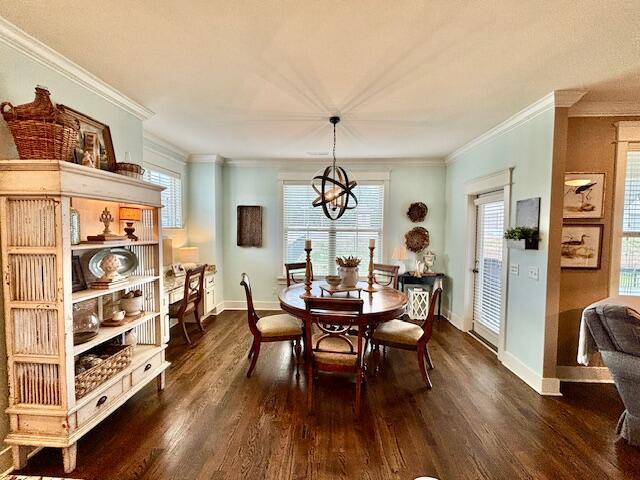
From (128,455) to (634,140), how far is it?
4.91 meters

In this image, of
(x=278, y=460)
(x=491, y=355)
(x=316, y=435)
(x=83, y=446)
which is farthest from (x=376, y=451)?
(x=491, y=355)

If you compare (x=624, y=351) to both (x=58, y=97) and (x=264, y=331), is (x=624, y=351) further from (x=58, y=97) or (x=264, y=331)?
(x=58, y=97)

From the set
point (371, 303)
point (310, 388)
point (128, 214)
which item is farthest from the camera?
point (371, 303)

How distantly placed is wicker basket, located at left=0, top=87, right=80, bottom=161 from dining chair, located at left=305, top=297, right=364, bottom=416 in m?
1.92

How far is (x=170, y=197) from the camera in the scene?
4.50 m

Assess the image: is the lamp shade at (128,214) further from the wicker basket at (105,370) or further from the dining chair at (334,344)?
the dining chair at (334,344)

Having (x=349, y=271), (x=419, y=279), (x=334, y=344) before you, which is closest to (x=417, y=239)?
(x=419, y=279)

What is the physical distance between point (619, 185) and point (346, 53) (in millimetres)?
2861

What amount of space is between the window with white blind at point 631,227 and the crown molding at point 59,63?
4.78 meters

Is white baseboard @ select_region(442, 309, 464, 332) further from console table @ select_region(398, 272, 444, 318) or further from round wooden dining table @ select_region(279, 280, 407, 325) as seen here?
round wooden dining table @ select_region(279, 280, 407, 325)

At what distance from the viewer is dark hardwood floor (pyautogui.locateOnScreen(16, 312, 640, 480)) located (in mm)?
1860

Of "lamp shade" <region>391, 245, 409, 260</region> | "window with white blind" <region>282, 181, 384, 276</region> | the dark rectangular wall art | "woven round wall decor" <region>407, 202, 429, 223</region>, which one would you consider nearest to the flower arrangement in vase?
"lamp shade" <region>391, 245, 409, 260</region>

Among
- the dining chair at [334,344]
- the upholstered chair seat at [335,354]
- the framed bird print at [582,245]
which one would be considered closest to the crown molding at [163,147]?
the dining chair at [334,344]

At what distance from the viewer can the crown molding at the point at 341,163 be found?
5.14m
